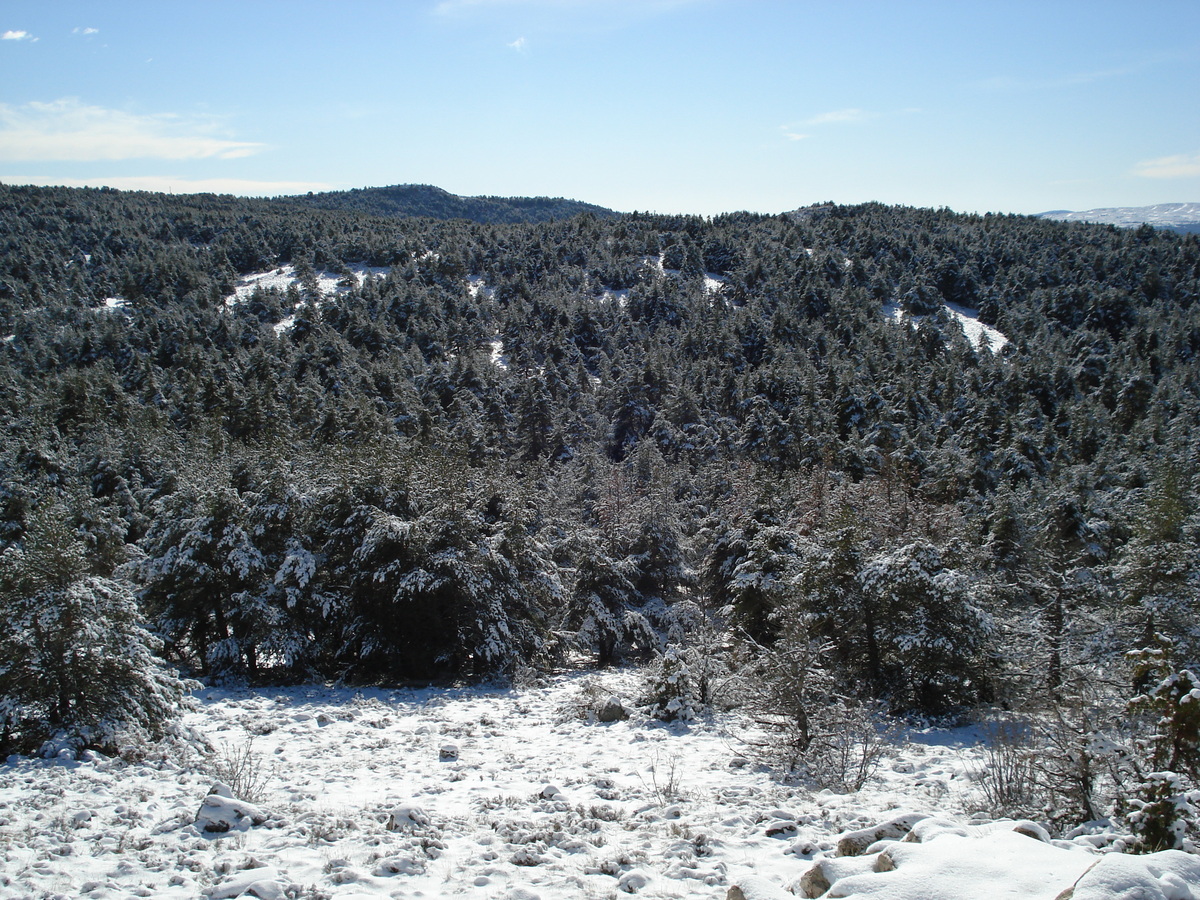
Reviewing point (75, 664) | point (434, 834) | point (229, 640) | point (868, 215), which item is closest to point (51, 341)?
point (229, 640)

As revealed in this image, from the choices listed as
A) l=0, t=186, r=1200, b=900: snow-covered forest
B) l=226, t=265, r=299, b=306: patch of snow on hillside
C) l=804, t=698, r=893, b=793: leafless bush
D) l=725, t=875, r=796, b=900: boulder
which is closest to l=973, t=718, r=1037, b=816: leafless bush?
l=0, t=186, r=1200, b=900: snow-covered forest

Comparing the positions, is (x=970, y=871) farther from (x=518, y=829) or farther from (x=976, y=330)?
(x=976, y=330)

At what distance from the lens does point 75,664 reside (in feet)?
36.1

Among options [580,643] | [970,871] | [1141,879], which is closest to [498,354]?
[580,643]

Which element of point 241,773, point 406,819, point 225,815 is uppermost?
point 225,815

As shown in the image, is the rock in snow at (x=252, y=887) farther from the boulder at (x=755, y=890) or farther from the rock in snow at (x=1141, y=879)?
the rock in snow at (x=1141, y=879)

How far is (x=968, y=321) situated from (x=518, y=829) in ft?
446

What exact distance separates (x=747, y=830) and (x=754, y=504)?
1870 cm

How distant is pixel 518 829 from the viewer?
8453 mm

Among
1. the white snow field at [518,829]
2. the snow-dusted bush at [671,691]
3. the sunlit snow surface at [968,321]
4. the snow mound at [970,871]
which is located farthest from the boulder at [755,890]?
the sunlit snow surface at [968,321]

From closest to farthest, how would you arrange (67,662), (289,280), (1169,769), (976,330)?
(1169,769)
(67,662)
(976,330)
(289,280)

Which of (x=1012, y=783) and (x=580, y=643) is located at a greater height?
(x=1012, y=783)

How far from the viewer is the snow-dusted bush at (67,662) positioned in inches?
421

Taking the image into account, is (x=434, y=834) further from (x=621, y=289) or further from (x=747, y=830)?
(x=621, y=289)
